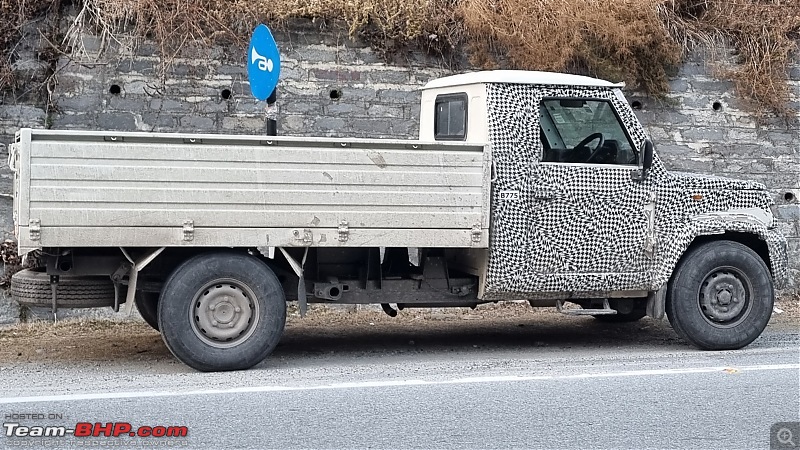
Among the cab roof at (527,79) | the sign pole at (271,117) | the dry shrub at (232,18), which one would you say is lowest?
the sign pole at (271,117)

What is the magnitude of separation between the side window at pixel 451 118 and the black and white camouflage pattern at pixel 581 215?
43cm

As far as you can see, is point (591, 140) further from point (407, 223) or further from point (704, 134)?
point (704, 134)

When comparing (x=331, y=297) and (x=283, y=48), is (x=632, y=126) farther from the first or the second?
(x=283, y=48)

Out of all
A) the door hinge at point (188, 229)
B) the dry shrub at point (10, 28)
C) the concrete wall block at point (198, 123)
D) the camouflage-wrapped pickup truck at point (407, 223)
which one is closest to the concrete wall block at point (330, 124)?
the concrete wall block at point (198, 123)

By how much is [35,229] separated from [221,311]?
146 centimetres

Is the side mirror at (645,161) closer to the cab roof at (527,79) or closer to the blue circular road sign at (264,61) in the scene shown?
the cab roof at (527,79)

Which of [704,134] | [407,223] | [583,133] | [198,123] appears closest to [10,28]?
[198,123]

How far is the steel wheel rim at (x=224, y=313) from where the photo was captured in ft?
25.5

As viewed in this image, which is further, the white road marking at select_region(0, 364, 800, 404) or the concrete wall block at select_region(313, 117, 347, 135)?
the concrete wall block at select_region(313, 117, 347, 135)

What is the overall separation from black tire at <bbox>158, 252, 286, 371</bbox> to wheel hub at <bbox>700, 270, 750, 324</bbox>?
362 cm

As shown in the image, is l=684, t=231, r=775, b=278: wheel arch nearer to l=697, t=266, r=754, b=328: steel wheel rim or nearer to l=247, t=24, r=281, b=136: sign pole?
l=697, t=266, r=754, b=328: steel wheel rim

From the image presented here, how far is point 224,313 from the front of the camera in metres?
7.84

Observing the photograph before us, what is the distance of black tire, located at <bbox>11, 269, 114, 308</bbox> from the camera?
25.5 ft

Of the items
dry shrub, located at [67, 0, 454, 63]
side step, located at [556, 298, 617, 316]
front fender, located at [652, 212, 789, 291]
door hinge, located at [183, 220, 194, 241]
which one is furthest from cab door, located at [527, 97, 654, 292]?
dry shrub, located at [67, 0, 454, 63]
